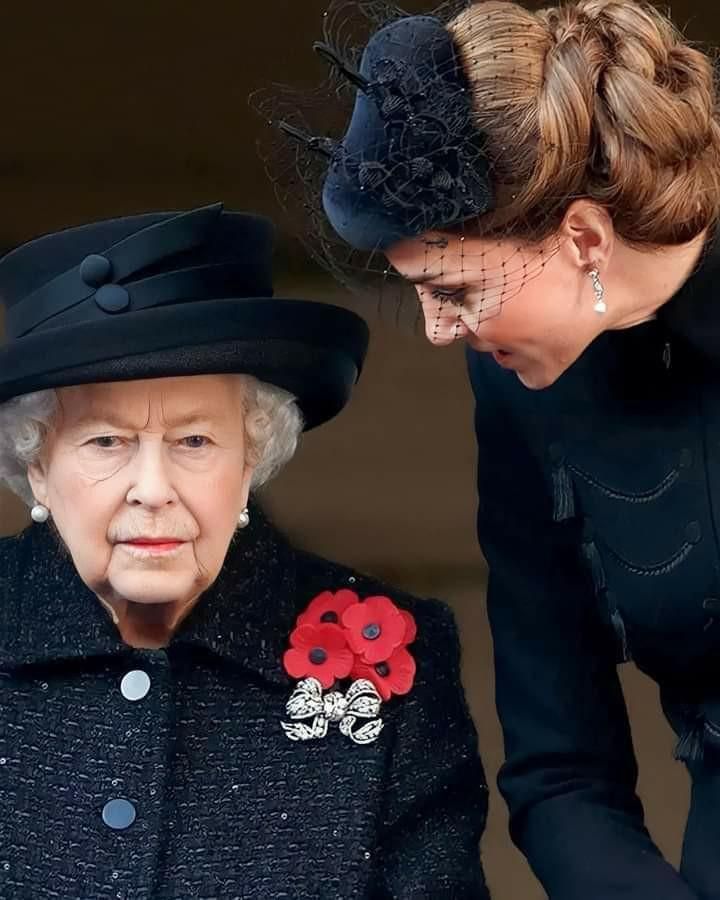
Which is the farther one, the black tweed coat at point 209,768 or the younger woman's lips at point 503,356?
the black tweed coat at point 209,768

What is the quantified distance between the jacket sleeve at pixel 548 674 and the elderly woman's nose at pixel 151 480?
429 millimetres

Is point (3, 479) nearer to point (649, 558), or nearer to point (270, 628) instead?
point (270, 628)

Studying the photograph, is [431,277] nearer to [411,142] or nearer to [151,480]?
[411,142]

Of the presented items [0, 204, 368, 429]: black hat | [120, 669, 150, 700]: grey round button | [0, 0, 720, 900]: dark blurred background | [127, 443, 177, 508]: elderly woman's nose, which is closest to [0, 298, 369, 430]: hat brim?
[0, 204, 368, 429]: black hat

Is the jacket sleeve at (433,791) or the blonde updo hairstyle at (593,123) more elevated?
the blonde updo hairstyle at (593,123)

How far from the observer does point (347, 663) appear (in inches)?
106

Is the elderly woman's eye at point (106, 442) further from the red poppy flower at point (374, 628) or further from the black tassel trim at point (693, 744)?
the black tassel trim at point (693, 744)

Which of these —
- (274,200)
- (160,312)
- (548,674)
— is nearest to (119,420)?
(160,312)

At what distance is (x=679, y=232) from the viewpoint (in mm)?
2160

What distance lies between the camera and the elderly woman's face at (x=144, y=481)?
8.20 ft

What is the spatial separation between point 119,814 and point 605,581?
72 centimetres

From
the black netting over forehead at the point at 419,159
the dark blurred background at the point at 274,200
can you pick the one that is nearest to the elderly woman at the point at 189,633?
the black netting over forehead at the point at 419,159

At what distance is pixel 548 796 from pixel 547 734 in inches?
3.2

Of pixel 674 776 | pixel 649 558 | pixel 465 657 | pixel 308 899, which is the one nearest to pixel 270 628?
pixel 308 899
